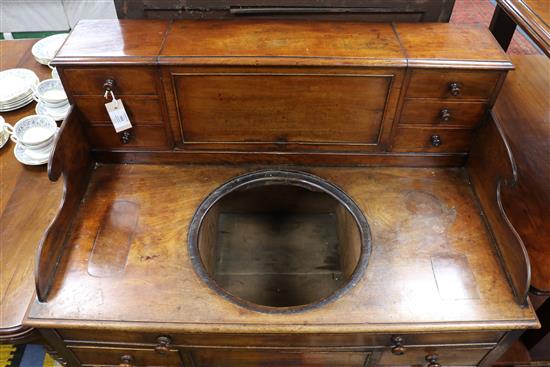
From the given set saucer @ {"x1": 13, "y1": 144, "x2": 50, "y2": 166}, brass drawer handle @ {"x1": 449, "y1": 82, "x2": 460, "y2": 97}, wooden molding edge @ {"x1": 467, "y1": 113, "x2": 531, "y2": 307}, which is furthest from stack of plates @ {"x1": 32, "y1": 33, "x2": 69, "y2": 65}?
wooden molding edge @ {"x1": 467, "y1": 113, "x2": 531, "y2": 307}

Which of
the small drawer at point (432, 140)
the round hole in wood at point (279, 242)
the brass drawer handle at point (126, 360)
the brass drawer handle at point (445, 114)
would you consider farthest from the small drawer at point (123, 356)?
the brass drawer handle at point (445, 114)

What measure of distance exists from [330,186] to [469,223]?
1.49 ft

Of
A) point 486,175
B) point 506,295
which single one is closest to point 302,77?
point 486,175

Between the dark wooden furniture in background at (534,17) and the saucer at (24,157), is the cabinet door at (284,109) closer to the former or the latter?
the dark wooden furniture in background at (534,17)

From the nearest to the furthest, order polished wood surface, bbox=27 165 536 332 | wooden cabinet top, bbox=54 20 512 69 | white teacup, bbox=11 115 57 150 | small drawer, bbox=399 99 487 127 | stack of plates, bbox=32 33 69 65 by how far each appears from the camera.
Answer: polished wood surface, bbox=27 165 536 332, wooden cabinet top, bbox=54 20 512 69, small drawer, bbox=399 99 487 127, white teacup, bbox=11 115 57 150, stack of plates, bbox=32 33 69 65

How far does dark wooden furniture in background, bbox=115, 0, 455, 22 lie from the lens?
1396 mm

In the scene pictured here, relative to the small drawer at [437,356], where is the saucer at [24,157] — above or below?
→ above

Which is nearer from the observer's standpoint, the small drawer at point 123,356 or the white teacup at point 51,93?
the small drawer at point 123,356

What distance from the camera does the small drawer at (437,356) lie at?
1339 millimetres

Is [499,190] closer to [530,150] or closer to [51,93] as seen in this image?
[530,150]

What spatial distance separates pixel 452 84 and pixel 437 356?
2.76 ft

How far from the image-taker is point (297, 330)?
116cm

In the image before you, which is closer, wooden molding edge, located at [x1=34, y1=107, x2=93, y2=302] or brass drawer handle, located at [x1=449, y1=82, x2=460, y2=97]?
wooden molding edge, located at [x1=34, y1=107, x2=93, y2=302]

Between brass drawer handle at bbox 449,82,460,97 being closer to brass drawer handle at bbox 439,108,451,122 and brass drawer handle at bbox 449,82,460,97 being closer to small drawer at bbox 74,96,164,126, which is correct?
brass drawer handle at bbox 439,108,451,122
